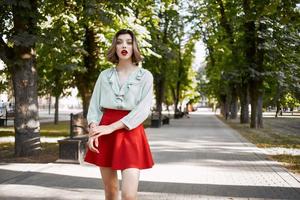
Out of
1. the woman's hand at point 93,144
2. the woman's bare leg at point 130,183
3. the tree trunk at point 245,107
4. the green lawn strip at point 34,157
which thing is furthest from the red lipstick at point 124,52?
the tree trunk at point 245,107

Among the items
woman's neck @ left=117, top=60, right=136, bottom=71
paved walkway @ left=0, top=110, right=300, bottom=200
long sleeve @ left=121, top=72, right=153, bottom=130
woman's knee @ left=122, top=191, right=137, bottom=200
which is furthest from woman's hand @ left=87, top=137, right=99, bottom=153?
paved walkway @ left=0, top=110, right=300, bottom=200

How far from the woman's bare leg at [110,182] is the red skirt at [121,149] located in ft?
0.28

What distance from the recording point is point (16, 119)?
11867mm

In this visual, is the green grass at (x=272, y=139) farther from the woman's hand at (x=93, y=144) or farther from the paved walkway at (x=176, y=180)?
the woman's hand at (x=93, y=144)

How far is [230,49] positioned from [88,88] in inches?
431

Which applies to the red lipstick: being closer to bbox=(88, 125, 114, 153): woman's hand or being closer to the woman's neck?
the woman's neck

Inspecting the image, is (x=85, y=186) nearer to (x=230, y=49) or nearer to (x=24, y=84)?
(x=24, y=84)

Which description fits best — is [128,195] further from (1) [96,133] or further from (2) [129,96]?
(2) [129,96]

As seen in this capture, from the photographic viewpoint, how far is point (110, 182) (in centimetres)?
366

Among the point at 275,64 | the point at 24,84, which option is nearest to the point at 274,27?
the point at 275,64

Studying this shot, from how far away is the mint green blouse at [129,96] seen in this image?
3.51 m

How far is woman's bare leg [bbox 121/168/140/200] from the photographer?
11.1ft

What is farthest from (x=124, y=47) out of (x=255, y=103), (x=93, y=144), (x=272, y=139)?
(x=255, y=103)

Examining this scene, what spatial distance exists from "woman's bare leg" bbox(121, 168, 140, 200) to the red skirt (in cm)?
4
